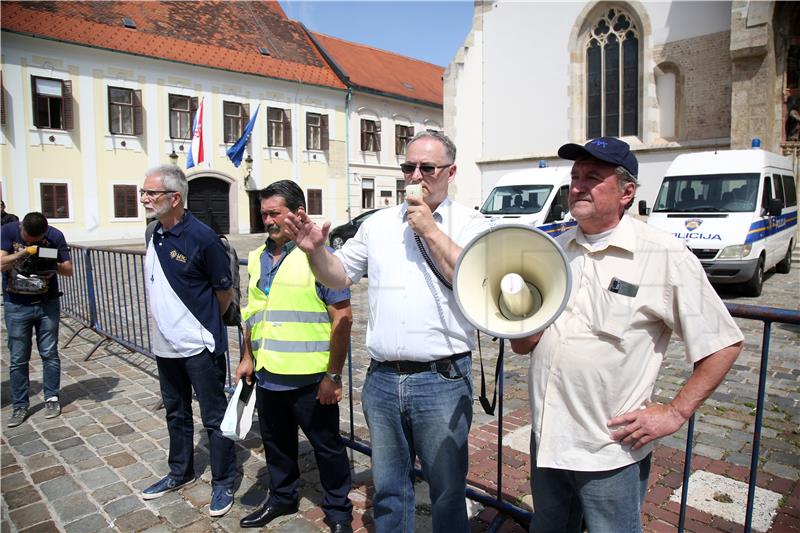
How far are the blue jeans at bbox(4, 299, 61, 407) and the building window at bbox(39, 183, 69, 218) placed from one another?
20.7m

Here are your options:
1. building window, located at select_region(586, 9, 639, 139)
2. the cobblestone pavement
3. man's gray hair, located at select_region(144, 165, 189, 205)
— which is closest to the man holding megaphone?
the cobblestone pavement

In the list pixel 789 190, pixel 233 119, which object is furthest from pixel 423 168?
pixel 233 119

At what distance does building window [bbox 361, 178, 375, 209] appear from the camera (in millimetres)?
33781

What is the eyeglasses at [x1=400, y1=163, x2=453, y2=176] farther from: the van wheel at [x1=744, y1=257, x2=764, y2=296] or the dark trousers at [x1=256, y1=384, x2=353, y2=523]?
the van wheel at [x1=744, y1=257, x2=764, y2=296]

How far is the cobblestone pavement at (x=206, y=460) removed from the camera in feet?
11.1

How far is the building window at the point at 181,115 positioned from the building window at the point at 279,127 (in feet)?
12.8

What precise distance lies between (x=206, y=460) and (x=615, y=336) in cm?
338

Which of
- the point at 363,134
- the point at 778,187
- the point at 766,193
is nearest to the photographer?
the point at 766,193

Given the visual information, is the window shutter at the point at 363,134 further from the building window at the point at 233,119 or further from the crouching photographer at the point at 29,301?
the crouching photographer at the point at 29,301

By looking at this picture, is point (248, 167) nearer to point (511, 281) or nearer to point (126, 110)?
point (126, 110)

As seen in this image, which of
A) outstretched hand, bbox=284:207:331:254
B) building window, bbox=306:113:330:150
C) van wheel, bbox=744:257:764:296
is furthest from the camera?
building window, bbox=306:113:330:150

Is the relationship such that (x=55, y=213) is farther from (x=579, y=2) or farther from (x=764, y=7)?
(x=764, y=7)

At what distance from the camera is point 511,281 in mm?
1909

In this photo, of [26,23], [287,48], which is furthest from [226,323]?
[287,48]
